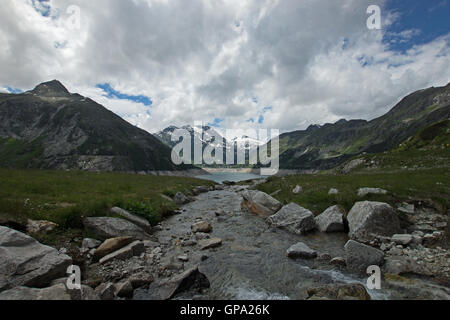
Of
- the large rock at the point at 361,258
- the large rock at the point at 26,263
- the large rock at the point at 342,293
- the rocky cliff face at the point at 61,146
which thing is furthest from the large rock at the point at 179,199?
the rocky cliff face at the point at 61,146

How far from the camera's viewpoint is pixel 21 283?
6035 mm

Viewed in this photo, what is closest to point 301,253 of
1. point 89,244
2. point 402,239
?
point 402,239

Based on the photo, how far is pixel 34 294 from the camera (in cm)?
536

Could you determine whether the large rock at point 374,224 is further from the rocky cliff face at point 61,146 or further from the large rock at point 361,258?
the rocky cliff face at point 61,146

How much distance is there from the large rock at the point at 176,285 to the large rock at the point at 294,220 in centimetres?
852

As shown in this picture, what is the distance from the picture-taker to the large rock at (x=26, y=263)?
6039 mm

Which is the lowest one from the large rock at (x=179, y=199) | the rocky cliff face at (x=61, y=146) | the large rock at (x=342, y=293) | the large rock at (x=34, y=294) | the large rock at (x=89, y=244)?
the large rock at (x=179, y=199)

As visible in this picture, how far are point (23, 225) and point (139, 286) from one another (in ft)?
22.9

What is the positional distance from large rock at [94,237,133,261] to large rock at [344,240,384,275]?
10970 millimetres

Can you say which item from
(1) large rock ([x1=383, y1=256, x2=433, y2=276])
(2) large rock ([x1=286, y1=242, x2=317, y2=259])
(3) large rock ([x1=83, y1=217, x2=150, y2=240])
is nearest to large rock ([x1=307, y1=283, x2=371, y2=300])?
(1) large rock ([x1=383, y1=256, x2=433, y2=276])

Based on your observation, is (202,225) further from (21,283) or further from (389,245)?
(389,245)

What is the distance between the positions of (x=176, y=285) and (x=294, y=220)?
33.1ft
